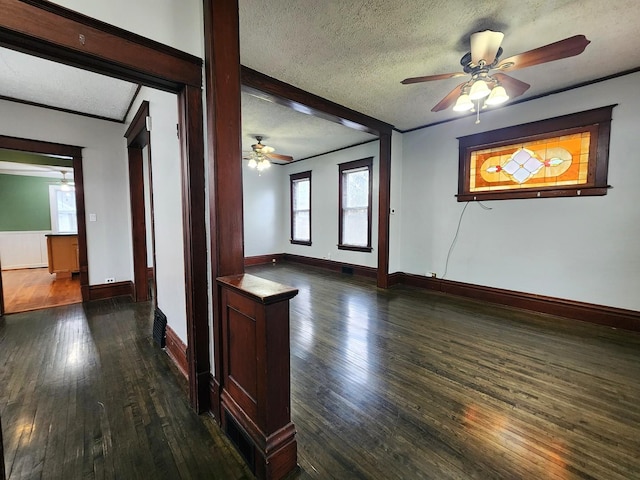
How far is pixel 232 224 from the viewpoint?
166 cm

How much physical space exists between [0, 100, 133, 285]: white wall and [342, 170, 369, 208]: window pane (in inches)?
157

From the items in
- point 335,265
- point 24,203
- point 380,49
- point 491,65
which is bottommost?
point 335,265

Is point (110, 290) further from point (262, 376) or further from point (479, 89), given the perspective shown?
point (479, 89)

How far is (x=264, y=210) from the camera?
7.26m

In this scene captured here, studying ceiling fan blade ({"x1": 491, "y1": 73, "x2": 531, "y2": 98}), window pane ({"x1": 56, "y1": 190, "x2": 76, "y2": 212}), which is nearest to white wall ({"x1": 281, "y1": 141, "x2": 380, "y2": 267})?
ceiling fan blade ({"x1": 491, "y1": 73, "x2": 531, "y2": 98})

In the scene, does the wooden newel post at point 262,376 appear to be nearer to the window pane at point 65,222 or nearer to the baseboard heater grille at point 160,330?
the baseboard heater grille at point 160,330

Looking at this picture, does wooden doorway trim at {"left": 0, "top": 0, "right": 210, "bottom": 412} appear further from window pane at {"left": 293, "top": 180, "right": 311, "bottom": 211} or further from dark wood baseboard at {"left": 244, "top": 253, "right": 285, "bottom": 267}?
window pane at {"left": 293, "top": 180, "right": 311, "bottom": 211}

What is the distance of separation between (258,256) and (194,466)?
5911 mm

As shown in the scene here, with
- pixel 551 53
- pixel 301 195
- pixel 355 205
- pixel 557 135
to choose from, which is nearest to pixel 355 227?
pixel 355 205

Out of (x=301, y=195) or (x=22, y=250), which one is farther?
(x=301, y=195)

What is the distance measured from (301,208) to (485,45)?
17.8 ft

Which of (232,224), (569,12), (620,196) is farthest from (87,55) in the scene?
(620,196)

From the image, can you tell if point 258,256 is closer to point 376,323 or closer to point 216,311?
point 376,323

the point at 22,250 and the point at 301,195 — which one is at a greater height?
the point at 301,195
